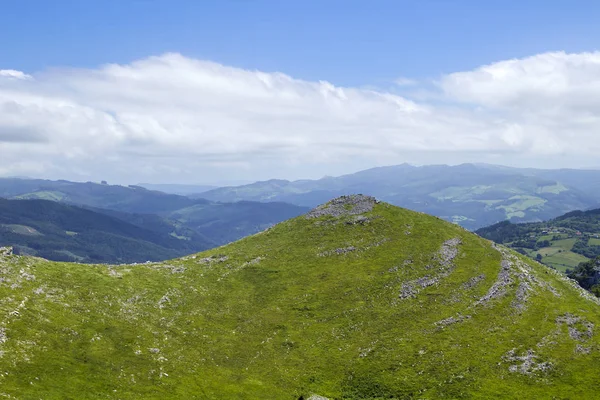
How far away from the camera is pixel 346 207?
422 ft

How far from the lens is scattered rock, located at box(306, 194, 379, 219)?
125356 millimetres

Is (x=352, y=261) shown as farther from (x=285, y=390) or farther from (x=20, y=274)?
(x=20, y=274)

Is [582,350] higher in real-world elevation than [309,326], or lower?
higher

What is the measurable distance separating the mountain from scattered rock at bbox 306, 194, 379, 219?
56.3 ft

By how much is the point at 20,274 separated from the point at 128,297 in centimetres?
1782

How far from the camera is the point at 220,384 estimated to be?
65.7 metres

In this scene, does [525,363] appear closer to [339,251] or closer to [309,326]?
[309,326]

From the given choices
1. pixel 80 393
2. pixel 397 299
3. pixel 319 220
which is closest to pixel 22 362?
pixel 80 393

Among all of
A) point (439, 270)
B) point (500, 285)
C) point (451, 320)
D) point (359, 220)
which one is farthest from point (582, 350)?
point (359, 220)

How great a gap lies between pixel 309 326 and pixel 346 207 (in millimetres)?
52333

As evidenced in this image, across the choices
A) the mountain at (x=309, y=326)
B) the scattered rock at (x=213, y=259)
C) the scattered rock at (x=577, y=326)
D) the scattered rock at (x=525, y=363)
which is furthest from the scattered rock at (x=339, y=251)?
the scattered rock at (x=577, y=326)

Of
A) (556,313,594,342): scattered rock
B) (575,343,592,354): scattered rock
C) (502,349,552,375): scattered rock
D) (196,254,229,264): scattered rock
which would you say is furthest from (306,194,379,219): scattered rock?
(575,343,592,354): scattered rock

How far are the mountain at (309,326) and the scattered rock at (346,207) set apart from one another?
17.2 meters

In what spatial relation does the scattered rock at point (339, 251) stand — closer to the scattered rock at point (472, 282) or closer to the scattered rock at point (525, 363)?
the scattered rock at point (472, 282)
